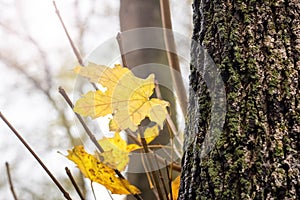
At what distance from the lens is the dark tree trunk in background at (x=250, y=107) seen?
47 centimetres

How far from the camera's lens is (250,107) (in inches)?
19.7

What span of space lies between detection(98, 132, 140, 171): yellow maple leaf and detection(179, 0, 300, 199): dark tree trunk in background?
11cm

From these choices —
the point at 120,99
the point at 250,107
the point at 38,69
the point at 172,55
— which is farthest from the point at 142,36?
the point at 38,69

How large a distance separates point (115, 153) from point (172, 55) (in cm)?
47

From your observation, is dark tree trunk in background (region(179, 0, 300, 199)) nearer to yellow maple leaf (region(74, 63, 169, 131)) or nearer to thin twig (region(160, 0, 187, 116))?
yellow maple leaf (region(74, 63, 169, 131))

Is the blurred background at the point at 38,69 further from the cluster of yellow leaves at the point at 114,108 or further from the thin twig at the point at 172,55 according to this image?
the cluster of yellow leaves at the point at 114,108

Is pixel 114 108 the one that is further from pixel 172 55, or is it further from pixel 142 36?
pixel 142 36

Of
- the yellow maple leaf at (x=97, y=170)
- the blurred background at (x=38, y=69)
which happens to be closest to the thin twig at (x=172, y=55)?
the yellow maple leaf at (x=97, y=170)

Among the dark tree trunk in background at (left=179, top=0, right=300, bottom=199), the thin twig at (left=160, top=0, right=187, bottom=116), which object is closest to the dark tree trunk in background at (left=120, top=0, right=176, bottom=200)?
the thin twig at (left=160, top=0, right=187, bottom=116)

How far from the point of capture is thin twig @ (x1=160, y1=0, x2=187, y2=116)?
3.21ft

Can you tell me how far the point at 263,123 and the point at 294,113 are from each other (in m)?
0.04

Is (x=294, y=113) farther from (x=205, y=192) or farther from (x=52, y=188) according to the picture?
(x=52, y=188)

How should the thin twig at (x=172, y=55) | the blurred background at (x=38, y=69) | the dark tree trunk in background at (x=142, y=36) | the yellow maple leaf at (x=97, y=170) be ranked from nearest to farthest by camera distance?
the yellow maple leaf at (x=97, y=170) → the thin twig at (x=172, y=55) → the dark tree trunk in background at (x=142, y=36) → the blurred background at (x=38, y=69)

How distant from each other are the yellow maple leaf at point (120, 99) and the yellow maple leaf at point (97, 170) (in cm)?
6
